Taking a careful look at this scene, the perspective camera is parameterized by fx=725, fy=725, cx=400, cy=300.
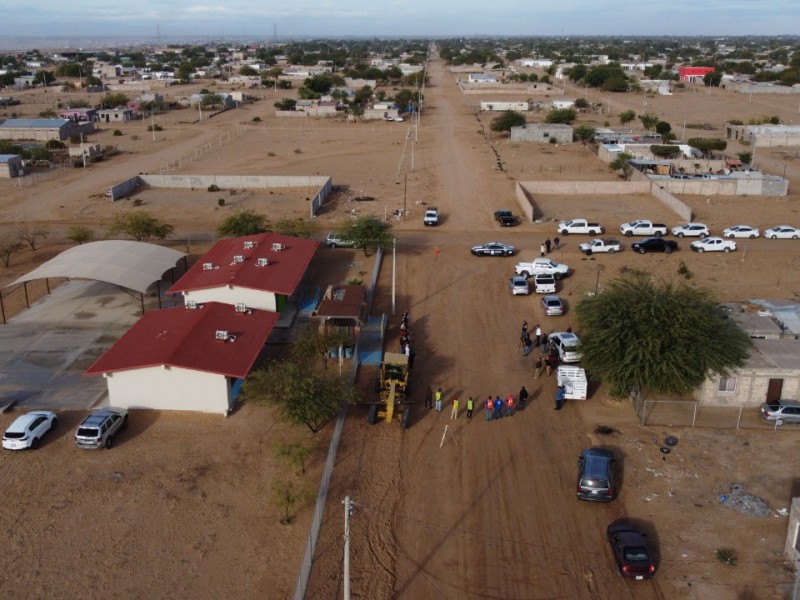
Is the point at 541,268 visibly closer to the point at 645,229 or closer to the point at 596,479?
the point at 645,229

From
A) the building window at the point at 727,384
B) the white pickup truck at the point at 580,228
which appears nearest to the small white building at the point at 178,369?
the building window at the point at 727,384

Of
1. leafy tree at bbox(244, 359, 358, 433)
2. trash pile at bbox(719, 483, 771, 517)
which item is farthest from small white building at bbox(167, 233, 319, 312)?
trash pile at bbox(719, 483, 771, 517)

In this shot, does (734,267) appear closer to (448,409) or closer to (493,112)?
(448,409)

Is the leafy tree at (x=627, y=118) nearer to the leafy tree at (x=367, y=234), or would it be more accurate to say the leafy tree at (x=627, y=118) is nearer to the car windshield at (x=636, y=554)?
the leafy tree at (x=367, y=234)

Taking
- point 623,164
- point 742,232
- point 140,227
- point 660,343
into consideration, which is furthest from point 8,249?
Answer: point 623,164

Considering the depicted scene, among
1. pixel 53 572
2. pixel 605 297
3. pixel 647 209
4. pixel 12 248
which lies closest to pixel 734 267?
pixel 647 209

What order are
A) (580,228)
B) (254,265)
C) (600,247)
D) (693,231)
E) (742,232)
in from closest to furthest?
(254,265) < (600,247) < (742,232) < (693,231) < (580,228)
